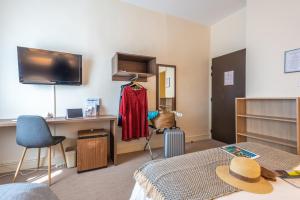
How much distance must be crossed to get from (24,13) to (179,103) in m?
3.05

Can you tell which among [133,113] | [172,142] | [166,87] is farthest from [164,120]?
[166,87]

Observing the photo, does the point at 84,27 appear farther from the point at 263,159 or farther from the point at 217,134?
the point at 217,134

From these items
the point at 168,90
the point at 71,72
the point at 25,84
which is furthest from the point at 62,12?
the point at 168,90

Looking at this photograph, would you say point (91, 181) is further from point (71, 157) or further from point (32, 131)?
point (32, 131)

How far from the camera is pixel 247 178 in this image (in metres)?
0.83

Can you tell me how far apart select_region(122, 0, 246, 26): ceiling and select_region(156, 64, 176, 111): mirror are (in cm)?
111

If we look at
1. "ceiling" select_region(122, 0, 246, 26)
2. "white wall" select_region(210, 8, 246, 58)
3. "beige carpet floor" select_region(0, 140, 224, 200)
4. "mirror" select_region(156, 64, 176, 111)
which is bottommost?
"beige carpet floor" select_region(0, 140, 224, 200)

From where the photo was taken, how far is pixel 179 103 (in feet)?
11.3

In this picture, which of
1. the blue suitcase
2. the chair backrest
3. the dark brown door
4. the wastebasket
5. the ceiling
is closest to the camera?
the chair backrest

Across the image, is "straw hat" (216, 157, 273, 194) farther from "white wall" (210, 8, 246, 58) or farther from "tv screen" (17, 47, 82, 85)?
"white wall" (210, 8, 246, 58)

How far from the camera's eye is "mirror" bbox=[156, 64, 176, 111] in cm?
318

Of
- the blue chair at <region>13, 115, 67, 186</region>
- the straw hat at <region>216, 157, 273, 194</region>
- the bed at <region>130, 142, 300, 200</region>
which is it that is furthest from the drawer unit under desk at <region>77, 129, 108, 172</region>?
A: the straw hat at <region>216, 157, 273, 194</region>

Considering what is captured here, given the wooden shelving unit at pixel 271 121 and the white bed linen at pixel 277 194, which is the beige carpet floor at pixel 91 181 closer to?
the white bed linen at pixel 277 194

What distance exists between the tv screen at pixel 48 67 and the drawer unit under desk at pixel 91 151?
2.88 ft
